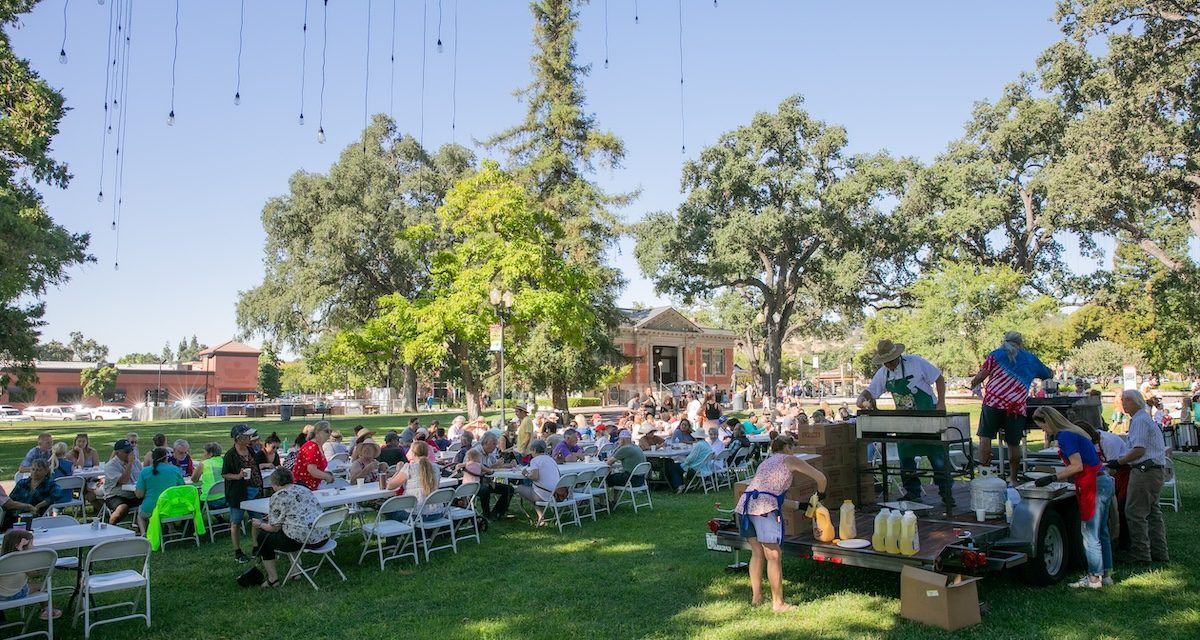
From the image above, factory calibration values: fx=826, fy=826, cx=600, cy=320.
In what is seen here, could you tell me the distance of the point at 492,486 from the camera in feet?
35.8

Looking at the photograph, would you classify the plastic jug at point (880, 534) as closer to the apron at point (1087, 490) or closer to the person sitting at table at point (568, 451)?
the apron at point (1087, 490)

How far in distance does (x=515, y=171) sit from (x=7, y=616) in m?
30.2

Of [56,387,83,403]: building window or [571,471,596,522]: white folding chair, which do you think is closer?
[571,471,596,522]: white folding chair

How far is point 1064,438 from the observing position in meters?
6.55

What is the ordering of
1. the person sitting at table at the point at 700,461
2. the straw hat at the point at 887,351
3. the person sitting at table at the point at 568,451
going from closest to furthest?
the straw hat at the point at 887,351 → the person sitting at table at the point at 568,451 → the person sitting at table at the point at 700,461

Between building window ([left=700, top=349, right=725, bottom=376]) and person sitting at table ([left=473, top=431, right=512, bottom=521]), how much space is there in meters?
63.5

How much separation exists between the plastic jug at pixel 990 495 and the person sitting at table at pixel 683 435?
8316mm

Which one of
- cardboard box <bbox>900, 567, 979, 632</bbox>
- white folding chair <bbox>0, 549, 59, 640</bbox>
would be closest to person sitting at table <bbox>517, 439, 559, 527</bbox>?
cardboard box <bbox>900, 567, 979, 632</bbox>

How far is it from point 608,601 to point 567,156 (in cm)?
3014

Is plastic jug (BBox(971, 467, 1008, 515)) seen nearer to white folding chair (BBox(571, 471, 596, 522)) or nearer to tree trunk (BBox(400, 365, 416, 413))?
white folding chair (BBox(571, 471, 596, 522))

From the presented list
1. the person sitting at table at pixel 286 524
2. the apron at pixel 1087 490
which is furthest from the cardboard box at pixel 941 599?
the person sitting at table at pixel 286 524

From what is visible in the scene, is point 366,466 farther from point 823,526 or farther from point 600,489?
point 823,526

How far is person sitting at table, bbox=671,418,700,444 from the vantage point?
1509 cm

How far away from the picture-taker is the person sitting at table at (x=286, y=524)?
720cm
